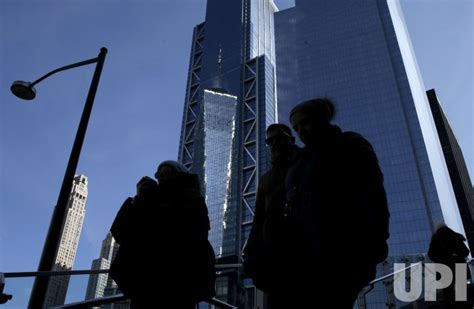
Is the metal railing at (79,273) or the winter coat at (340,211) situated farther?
the metal railing at (79,273)

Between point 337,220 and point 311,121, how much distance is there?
0.62m

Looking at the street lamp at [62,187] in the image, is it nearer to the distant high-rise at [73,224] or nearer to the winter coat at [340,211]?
the winter coat at [340,211]

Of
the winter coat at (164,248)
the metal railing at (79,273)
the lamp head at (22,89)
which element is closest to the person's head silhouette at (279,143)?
the winter coat at (164,248)

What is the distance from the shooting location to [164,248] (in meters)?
2.70

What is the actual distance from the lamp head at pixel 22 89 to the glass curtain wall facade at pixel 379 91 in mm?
58664

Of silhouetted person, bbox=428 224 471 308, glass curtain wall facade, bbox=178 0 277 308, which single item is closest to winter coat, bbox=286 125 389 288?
silhouetted person, bbox=428 224 471 308

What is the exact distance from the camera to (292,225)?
202cm

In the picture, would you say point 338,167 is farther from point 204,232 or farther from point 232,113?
point 232,113

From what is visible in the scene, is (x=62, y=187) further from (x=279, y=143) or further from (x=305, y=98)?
(x=305, y=98)

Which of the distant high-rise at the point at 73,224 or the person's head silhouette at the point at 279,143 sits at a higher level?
the distant high-rise at the point at 73,224

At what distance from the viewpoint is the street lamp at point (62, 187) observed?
13.1ft

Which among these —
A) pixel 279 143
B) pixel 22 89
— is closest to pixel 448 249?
pixel 279 143

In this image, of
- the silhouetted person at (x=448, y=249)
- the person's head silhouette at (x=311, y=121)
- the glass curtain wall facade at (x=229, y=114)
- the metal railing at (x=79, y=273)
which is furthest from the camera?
the glass curtain wall facade at (x=229, y=114)

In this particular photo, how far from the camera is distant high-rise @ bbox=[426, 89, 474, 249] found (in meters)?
102
